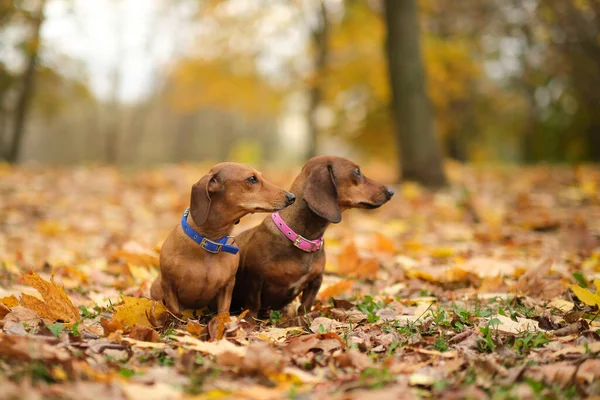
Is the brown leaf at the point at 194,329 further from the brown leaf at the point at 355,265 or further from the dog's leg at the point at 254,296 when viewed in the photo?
the brown leaf at the point at 355,265

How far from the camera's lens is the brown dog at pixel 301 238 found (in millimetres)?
3693

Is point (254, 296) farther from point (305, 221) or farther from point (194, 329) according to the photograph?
point (194, 329)

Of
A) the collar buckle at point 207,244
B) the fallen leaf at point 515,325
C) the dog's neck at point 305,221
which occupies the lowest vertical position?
the fallen leaf at point 515,325

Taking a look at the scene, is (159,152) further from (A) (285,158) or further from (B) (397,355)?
(B) (397,355)

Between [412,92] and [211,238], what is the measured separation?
7026mm

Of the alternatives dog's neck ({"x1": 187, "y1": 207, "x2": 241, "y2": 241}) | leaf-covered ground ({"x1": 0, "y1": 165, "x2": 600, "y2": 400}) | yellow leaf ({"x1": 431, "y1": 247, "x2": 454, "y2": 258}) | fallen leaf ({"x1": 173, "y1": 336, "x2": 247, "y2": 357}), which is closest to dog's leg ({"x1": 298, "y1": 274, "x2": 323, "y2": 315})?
leaf-covered ground ({"x1": 0, "y1": 165, "x2": 600, "y2": 400})

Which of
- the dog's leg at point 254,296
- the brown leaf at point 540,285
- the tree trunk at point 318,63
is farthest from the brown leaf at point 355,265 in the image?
the tree trunk at point 318,63

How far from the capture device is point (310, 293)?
3.93m

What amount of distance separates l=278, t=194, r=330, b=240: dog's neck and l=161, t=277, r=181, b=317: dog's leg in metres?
0.82

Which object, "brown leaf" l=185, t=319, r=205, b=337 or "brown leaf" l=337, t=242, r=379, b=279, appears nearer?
"brown leaf" l=185, t=319, r=205, b=337

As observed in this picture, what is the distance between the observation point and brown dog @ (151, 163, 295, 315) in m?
3.46

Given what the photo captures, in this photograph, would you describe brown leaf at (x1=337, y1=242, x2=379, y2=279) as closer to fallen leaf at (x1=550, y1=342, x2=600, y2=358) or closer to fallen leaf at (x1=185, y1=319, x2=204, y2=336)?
fallen leaf at (x1=185, y1=319, x2=204, y2=336)

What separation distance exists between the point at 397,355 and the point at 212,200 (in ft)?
4.57

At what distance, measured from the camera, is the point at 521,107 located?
92.1 feet
